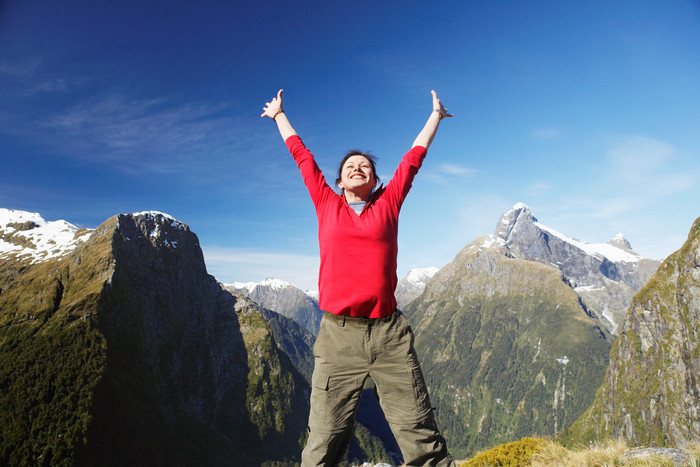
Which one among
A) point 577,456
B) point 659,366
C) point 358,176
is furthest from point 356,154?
point 659,366

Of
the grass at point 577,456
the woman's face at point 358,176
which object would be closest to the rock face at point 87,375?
the grass at point 577,456

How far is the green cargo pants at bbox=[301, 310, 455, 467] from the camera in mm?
4301

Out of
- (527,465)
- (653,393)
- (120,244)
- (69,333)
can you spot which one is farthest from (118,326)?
(653,393)

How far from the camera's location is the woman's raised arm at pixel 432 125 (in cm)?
574

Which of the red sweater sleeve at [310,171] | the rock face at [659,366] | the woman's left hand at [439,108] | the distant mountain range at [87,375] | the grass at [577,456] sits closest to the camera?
the red sweater sleeve at [310,171]

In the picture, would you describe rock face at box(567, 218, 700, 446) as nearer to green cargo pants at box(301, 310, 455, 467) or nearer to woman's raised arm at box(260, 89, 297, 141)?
green cargo pants at box(301, 310, 455, 467)

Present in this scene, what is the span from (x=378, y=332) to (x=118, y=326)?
7899 inches

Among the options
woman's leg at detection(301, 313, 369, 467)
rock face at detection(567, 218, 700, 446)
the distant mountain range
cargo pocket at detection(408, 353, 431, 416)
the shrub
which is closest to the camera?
woman's leg at detection(301, 313, 369, 467)

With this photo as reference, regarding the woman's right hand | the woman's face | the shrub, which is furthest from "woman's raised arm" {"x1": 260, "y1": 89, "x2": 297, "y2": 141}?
the shrub

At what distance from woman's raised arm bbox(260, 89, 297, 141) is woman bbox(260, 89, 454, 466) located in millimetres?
1207

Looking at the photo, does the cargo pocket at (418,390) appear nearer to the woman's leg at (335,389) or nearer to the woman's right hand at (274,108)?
the woman's leg at (335,389)

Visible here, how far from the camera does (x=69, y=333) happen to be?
5679 inches

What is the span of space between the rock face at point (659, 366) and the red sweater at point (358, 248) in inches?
6182

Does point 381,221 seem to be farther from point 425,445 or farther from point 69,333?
point 69,333
